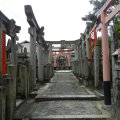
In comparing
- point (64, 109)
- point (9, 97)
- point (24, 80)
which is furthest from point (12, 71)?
point (24, 80)

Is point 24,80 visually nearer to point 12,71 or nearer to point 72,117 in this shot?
point 12,71

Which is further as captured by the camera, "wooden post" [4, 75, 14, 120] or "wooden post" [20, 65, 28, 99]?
"wooden post" [20, 65, 28, 99]

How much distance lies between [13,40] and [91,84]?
5.91 metres

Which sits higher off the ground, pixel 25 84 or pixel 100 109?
pixel 25 84

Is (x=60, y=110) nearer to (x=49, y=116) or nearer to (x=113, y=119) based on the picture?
(x=49, y=116)

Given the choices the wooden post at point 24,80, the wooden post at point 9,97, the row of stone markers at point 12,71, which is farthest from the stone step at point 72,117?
the wooden post at point 24,80

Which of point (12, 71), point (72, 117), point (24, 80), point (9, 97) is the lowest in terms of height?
point (72, 117)

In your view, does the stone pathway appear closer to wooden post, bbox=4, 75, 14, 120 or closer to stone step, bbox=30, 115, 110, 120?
stone step, bbox=30, 115, 110, 120

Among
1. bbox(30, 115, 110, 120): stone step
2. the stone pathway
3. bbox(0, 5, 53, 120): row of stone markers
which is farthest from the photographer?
the stone pathway

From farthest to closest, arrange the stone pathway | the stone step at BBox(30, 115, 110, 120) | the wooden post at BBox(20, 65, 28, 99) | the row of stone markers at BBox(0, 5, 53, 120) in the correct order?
the wooden post at BBox(20, 65, 28, 99), the stone pathway, the stone step at BBox(30, 115, 110, 120), the row of stone markers at BBox(0, 5, 53, 120)

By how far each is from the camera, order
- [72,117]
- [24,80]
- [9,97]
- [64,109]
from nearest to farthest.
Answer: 1. [9,97]
2. [72,117]
3. [64,109]
4. [24,80]

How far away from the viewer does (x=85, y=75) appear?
15836mm

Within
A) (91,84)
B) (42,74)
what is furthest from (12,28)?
(42,74)

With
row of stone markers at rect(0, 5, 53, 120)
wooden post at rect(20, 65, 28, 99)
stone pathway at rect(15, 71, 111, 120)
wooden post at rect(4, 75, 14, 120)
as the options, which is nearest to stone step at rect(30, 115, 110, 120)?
stone pathway at rect(15, 71, 111, 120)
